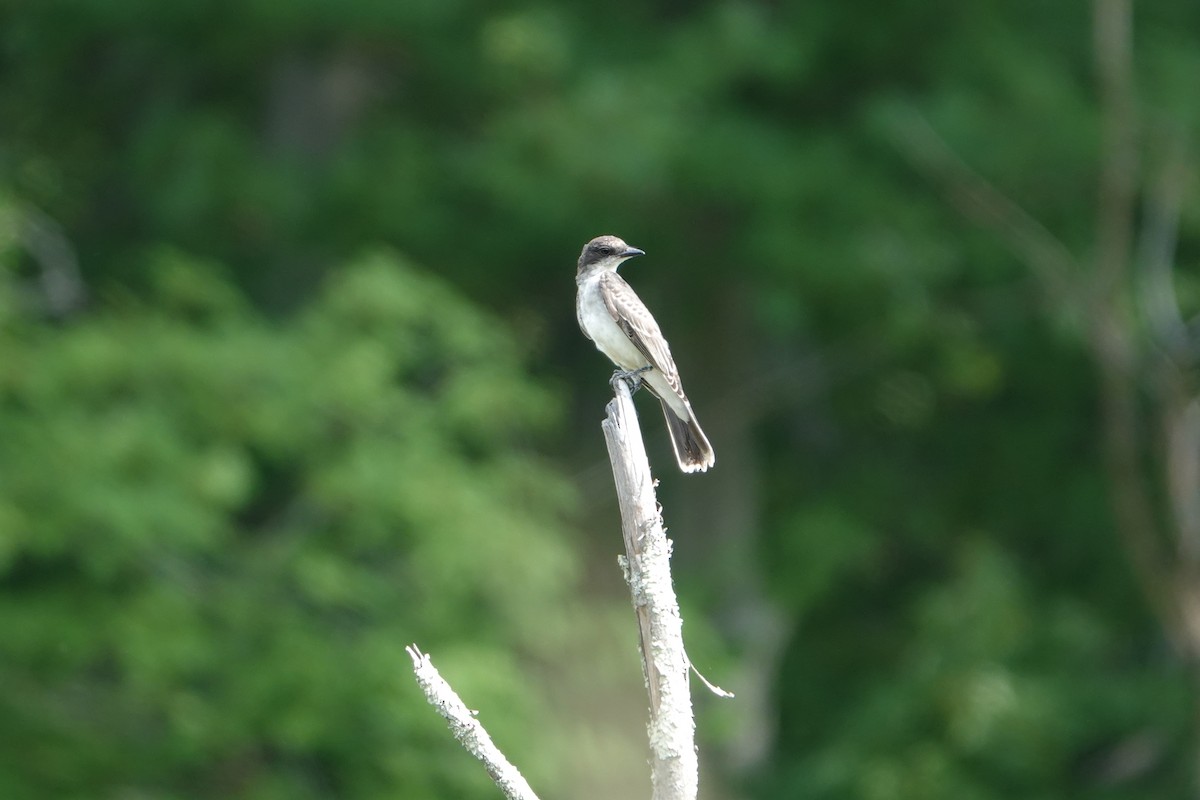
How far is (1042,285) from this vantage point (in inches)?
449

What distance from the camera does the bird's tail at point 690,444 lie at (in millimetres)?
5770

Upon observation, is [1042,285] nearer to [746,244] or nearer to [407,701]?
[746,244]

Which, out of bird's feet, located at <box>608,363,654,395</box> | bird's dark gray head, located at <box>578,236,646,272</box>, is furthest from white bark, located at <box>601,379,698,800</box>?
bird's dark gray head, located at <box>578,236,646,272</box>

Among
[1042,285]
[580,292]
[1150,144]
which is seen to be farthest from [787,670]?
[580,292]

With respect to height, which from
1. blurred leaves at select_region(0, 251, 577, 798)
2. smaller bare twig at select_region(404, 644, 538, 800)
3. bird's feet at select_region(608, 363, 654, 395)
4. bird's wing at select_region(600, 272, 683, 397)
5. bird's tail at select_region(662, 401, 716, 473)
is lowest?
smaller bare twig at select_region(404, 644, 538, 800)

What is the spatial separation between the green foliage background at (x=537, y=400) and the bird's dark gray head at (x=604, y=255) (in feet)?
8.67

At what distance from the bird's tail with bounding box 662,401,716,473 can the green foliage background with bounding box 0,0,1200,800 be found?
3215mm

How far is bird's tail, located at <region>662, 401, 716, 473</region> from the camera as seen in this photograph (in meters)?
5.77

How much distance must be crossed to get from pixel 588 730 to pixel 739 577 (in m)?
1.37

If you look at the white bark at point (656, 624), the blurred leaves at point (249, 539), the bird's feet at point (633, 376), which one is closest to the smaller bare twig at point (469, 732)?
the white bark at point (656, 624)

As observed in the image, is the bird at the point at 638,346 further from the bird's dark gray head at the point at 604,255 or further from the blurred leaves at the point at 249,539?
the blurred leaves at the point at 249,539

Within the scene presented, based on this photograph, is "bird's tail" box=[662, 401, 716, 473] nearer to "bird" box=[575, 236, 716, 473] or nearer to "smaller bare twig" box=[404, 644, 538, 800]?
"bird" box=[575, 236, 716, 473]

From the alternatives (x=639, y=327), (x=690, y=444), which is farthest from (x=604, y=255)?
(x=690, y=444)

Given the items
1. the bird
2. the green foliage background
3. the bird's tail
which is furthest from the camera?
the green foliage background
